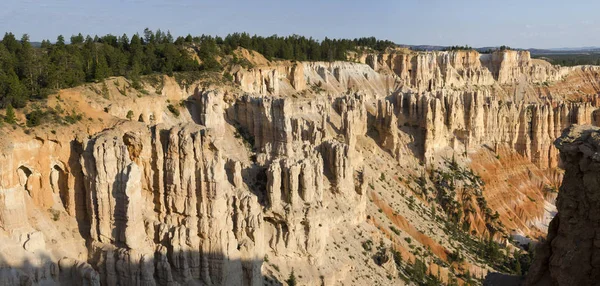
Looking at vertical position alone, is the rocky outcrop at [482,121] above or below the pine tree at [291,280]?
above

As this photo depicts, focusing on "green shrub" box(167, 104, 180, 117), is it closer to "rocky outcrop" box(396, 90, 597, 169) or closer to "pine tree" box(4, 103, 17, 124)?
"pine tree" box(4, 103, 17, 124)

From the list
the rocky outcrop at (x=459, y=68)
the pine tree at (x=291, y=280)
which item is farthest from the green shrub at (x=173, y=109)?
the rocky outcrop at (x=459, y=68)

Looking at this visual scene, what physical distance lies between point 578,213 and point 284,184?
26.5 meters

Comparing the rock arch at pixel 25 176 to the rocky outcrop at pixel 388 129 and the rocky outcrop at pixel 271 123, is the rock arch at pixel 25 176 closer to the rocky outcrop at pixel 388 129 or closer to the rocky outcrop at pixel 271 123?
the rocky outcrop at pixel 271 123

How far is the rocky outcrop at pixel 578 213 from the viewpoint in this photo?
1446cm

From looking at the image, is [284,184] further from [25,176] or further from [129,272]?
[25,176]


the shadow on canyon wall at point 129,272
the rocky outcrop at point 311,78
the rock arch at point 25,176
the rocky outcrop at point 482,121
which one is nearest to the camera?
the shadow on canyon wall at point 129,272

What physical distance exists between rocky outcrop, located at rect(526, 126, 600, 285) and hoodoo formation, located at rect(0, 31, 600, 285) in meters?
0.06

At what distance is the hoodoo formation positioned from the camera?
26219 millimetres

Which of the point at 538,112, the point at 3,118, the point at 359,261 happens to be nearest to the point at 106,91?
the point at 3,118

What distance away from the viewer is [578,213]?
1512cm

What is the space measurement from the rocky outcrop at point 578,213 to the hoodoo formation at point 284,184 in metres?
0.06

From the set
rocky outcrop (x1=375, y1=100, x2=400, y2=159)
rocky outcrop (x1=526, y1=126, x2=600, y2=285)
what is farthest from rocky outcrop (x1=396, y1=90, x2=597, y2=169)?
rocky outcrop (x1=526, y1=126, x2=600, y2=285)

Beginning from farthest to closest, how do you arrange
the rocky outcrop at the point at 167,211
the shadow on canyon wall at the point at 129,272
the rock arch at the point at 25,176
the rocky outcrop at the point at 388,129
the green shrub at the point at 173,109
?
the rocky outcrop at the point at 388,129, the green shrub at the point at 173,109, the rocky outcrop at the point at 167,211, the rock arch at the point at 25,176, the shadow on canyon wall at the point at 129,272
